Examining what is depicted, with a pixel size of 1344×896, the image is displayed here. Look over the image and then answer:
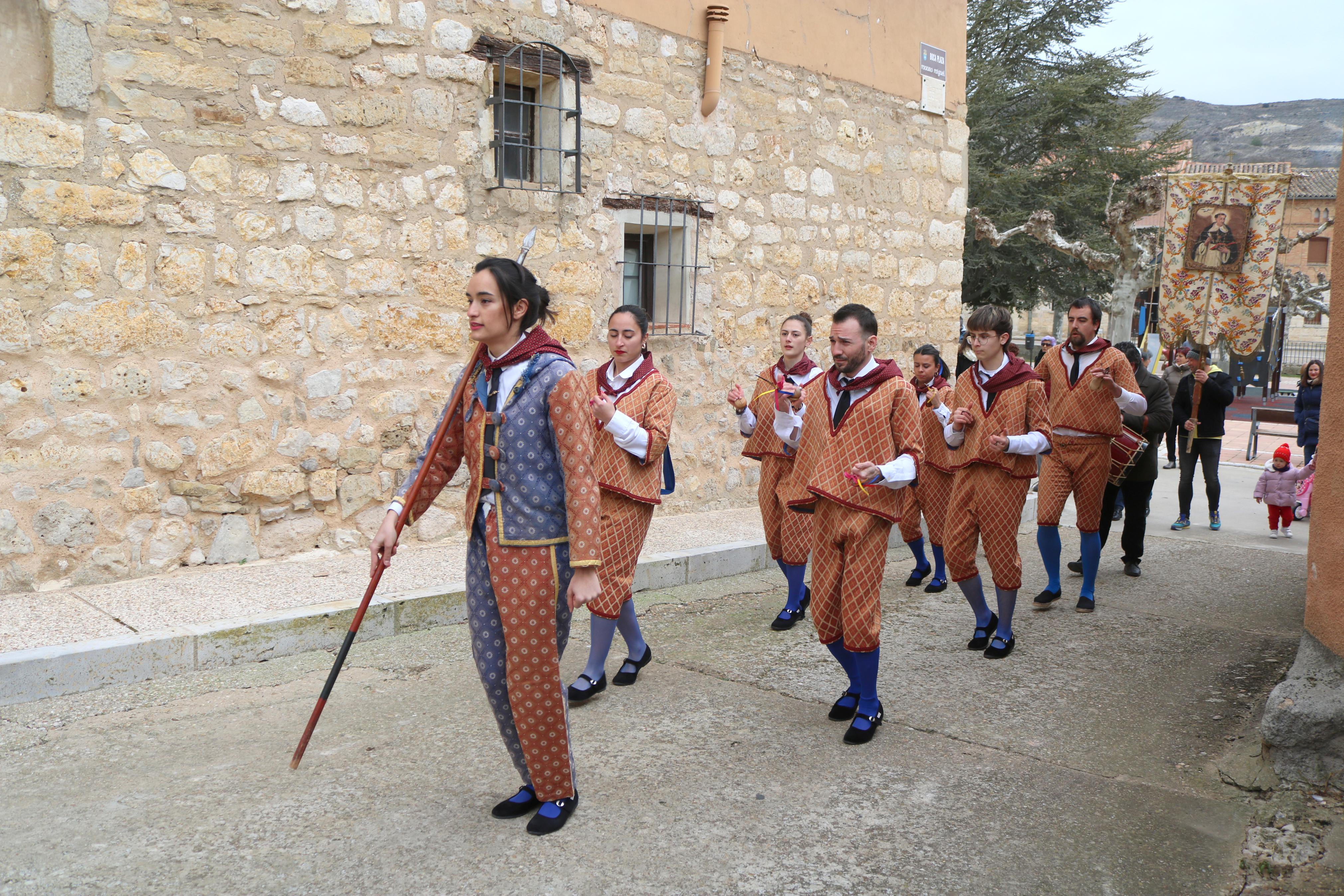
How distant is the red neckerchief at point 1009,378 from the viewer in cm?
539

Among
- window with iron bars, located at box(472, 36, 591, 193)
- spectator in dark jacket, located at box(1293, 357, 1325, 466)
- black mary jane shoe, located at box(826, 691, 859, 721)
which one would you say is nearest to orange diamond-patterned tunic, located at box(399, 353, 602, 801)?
black mary jane shoe, located at box(826, 691, 859, 721)

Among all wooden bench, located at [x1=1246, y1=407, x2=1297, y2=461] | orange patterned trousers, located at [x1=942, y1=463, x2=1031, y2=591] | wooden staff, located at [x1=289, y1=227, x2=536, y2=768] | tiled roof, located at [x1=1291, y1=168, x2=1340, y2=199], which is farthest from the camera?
tiled roof, located at [x1=1291, y1=168, x2=1340, y2=199]

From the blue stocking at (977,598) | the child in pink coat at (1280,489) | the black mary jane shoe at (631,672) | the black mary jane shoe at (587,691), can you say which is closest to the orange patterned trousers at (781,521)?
the blue stocking at (977,598)

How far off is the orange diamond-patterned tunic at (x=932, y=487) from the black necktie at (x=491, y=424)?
157 inches

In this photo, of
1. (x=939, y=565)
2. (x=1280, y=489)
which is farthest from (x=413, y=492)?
(x=1280, y=489)

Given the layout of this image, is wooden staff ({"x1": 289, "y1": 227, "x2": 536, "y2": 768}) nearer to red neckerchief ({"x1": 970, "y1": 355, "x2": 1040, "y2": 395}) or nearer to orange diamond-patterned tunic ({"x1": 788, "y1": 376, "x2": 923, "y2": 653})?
orange diamond-patterned tunic ({"x1": 788, "y1": 376, "x2": 923, "y2": 653})

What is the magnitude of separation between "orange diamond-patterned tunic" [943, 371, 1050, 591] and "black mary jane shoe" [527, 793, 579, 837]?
2.69 m

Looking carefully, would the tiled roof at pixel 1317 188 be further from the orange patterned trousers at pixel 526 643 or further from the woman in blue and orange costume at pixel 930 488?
the orange patterned trousers at pixel 526 643

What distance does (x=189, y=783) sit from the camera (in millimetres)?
3539

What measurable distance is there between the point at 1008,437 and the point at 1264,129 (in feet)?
438

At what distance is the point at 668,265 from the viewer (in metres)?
8.05

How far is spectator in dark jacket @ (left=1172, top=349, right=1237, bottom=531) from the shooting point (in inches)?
350

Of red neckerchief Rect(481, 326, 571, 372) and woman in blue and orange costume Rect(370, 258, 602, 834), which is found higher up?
red neckerchief Rect(481, 326, 571, 372)

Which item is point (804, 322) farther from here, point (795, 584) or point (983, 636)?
point (983, 636)
